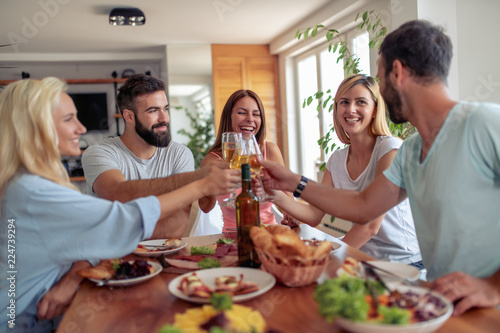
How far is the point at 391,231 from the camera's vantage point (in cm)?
213

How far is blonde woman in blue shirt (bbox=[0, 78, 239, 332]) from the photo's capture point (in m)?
1.19

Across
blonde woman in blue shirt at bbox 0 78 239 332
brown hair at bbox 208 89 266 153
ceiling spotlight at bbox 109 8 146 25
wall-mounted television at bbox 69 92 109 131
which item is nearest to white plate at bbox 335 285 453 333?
blonde woman in blue shirt at bbox 0 78 239 332

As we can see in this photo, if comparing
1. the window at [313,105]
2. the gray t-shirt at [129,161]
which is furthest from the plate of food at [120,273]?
the window at [313,105]

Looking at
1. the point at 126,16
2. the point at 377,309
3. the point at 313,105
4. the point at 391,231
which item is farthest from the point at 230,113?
the point at 313,105

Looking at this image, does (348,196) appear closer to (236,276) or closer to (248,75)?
(236,276)

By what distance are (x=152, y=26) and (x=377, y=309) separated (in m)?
5.71

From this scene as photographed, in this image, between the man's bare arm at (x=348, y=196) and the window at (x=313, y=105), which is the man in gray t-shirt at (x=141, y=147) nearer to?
the man's bare arm at (x=348, y=196)

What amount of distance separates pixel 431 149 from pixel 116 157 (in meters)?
1.73

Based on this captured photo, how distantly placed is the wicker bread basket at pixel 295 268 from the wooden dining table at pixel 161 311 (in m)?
0.03

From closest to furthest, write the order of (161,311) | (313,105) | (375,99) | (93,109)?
(161,311) → (375,99) → (313,105) → (93,109)

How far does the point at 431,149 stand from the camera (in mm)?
1341

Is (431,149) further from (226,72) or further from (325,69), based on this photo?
(226,72)

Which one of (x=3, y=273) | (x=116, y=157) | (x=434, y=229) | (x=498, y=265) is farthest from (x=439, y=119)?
(x=116, y=157)

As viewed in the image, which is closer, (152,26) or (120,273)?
(120,273)
